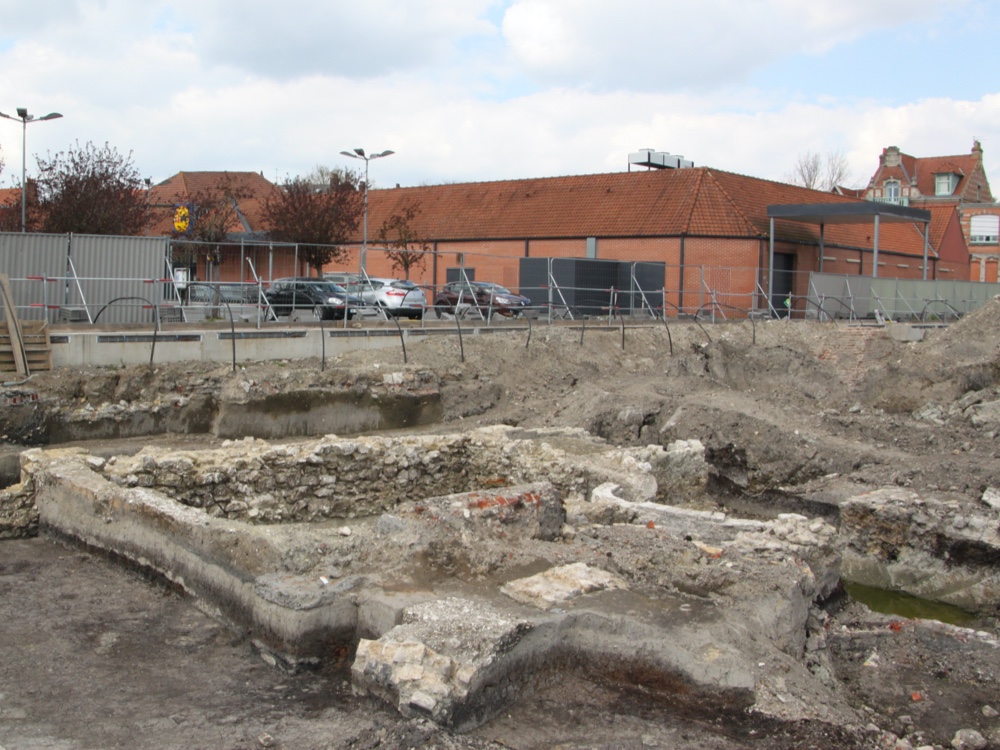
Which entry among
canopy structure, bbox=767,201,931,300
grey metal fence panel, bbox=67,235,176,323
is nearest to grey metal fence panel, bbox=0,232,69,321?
grey metal fence panel, bbox=67,235,176,323

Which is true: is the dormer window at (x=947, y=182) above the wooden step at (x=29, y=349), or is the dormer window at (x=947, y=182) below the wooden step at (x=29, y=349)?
above

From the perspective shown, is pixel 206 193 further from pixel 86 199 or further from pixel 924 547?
pixel 924 547

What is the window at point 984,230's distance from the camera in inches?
2295

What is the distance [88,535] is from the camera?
9.55 m

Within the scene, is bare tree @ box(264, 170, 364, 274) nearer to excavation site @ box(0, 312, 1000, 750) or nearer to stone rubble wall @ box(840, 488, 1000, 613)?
excavation site @ box(0, 312, 1000, 750)

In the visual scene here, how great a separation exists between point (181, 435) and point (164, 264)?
555 centimetres

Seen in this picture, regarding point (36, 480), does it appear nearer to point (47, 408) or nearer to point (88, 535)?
point (88, 535)

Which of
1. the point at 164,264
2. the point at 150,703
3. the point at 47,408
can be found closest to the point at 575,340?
the point at 164,264

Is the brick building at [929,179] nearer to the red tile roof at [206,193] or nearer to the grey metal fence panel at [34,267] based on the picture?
the red tile roof at [206,193]

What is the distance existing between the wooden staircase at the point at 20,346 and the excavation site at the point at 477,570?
1.79 ft

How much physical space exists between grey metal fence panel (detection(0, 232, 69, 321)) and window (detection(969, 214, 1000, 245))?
5598 cm

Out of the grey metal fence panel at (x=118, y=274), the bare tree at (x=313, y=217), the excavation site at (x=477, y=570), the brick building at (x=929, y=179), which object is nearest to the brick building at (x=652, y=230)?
the bare tree at (x=313, y=217)

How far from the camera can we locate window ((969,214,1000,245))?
5828cm

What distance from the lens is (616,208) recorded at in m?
37.1
